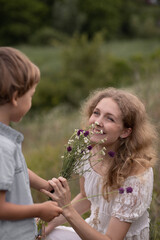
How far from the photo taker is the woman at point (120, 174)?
7.38 ft

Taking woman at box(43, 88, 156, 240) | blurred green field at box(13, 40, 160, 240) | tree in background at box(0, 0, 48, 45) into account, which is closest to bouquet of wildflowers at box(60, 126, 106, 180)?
woman at box(43, 88, 156, 240)

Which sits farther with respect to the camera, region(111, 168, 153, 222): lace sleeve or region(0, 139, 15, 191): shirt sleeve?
region(111, 168, 153, 222): lace sleeve

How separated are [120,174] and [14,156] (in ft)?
3.18

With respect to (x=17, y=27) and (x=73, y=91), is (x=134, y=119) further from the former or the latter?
(x=17, y=27)

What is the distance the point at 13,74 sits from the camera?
1.57 meters

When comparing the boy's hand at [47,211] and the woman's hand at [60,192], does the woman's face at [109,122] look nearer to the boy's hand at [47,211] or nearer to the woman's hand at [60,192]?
the woman's hand at [60,192]

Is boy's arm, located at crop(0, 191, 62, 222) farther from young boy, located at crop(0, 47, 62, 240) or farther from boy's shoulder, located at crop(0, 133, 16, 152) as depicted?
boy's shoulder, located at crop(0, 133, 16, 152)

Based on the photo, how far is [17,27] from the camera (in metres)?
42.1

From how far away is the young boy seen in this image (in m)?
1.57

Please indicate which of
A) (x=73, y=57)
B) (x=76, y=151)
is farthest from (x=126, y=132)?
(x=73, y=57)

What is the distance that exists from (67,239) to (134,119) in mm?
1085

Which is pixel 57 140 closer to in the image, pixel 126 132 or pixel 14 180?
pixel 126 132

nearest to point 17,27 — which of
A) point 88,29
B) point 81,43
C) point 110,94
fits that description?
point 88,29

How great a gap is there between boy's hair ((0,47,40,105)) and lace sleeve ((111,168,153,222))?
111cm
